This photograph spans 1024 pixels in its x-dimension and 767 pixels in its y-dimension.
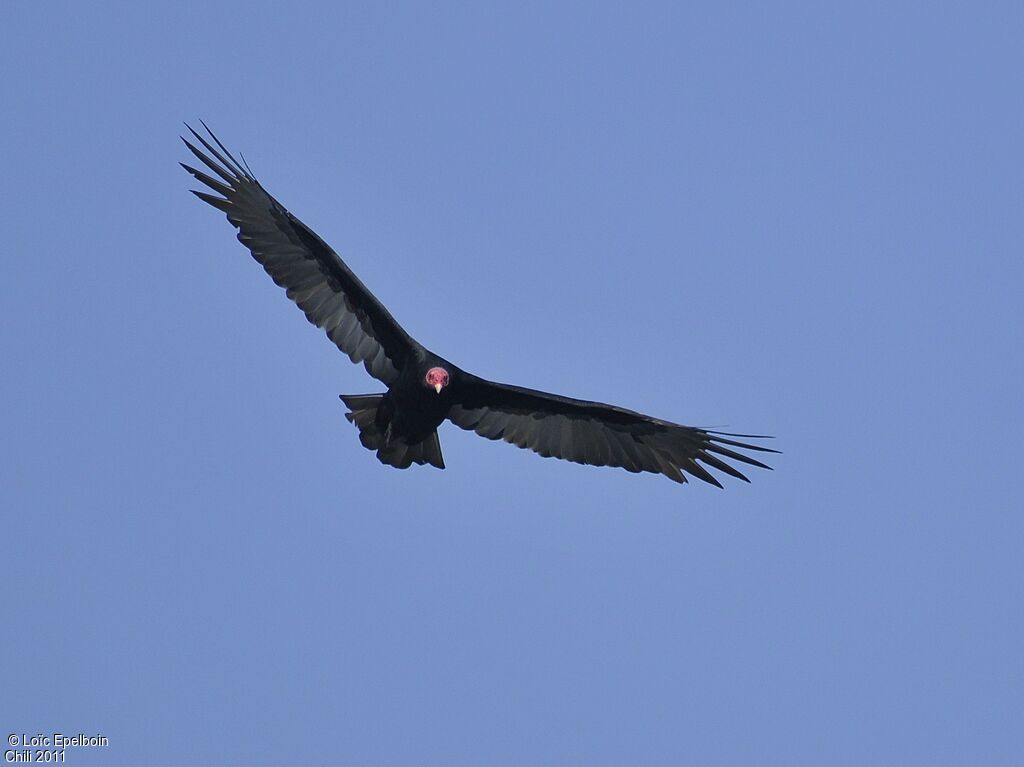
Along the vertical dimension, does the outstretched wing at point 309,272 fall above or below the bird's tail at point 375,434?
above

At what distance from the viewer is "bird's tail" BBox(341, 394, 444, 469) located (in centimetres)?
1471

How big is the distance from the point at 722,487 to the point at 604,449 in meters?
1.47

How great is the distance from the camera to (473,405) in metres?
A: 15.2

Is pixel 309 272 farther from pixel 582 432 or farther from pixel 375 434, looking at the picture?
pixel 582 432

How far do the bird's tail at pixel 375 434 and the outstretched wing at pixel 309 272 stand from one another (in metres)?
0.35

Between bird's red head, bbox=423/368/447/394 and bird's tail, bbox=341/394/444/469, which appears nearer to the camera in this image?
bird's red head, bbox=423/368/447/394

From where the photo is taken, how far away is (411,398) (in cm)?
1435

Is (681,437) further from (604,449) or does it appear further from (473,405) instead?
(473,405)

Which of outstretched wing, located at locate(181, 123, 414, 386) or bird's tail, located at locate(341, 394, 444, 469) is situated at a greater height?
outstretched wing, located at locate(181, 123, 414, 386)

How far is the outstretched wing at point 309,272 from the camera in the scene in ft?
47.2

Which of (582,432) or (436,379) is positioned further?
(582,432)

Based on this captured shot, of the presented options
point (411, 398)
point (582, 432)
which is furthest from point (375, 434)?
point (582, 432)

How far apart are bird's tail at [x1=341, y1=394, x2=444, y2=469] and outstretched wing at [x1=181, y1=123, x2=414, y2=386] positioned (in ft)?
1.14

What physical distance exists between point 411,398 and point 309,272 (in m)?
1.92
